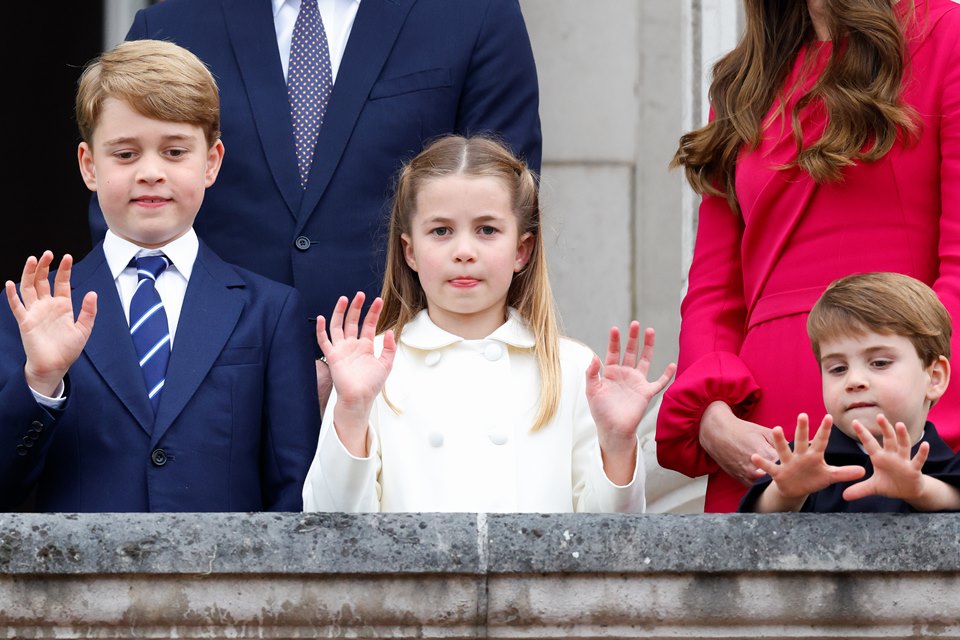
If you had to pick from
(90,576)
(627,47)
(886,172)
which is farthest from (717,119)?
(627,47)

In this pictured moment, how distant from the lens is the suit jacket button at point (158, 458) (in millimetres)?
3766

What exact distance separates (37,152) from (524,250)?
429 centimetres

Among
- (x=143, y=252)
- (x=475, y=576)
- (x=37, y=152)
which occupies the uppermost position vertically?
(x=37, y=152)

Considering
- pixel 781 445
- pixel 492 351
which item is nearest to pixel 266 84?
pixel 492 351

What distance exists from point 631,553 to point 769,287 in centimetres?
108

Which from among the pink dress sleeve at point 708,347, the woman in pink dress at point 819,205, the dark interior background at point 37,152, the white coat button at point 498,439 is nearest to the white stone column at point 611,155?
the dark interior background at point 37,152

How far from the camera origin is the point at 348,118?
4375 millimetres

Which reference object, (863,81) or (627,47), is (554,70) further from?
(863,81)

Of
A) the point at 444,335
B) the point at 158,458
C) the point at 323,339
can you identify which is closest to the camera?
the point at 323,339

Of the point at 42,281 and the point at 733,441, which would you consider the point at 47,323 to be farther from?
the point at 733,441

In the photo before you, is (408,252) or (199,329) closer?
(199,329)

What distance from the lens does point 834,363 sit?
3539 mm

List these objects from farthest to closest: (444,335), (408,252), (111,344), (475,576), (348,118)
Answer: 1. (348,118)
2. (408,252)
3. (444,335)
4. (111,344)
5. (475,576)

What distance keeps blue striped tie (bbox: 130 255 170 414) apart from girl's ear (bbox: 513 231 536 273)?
0.76 m
